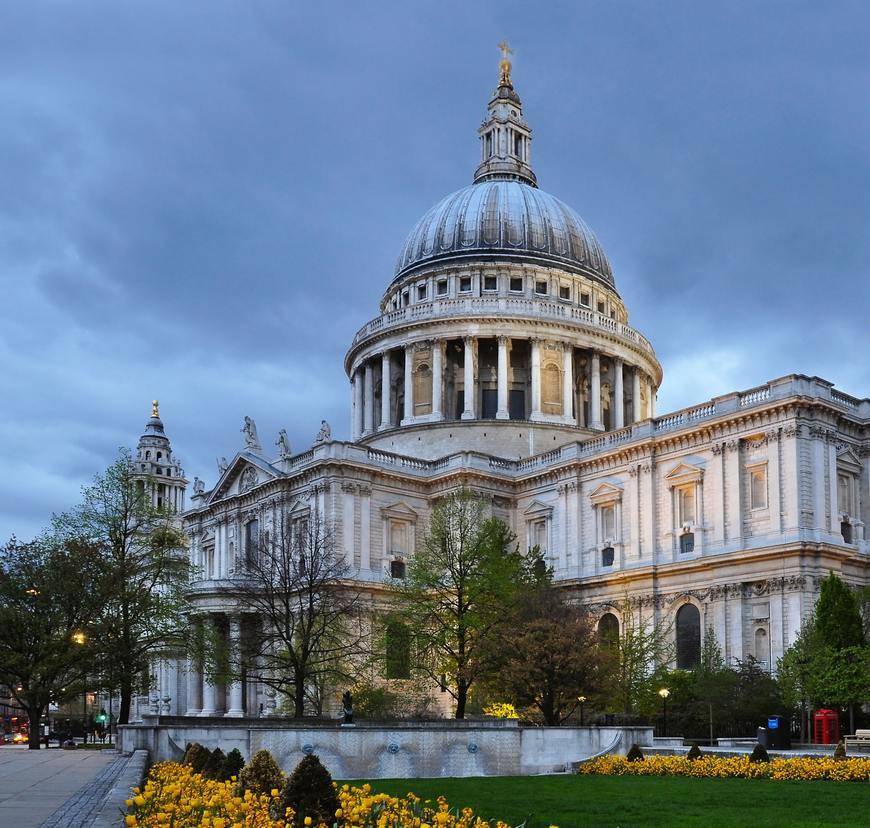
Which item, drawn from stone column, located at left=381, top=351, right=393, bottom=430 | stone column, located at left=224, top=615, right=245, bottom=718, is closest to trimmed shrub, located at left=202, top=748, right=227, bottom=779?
stone column, located at left=224, top=615, right=245, bottom=718

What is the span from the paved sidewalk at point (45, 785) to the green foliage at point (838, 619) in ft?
95.3

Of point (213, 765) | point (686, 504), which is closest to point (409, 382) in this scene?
point (686, 504)

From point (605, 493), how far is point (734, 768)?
35848mm

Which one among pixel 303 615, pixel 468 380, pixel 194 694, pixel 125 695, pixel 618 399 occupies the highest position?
pixel 468 380

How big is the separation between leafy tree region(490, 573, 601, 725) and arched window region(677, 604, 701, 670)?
580 inches

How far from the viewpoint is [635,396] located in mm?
91062

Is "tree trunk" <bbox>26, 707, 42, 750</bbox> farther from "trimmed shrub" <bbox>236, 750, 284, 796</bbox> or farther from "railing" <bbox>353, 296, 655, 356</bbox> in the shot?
"railing" <bbox>353, 296, 655, 356</bbox>

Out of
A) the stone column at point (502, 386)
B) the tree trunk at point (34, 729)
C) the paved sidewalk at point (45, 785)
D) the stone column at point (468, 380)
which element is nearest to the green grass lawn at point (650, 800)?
the paved sidewalk at point (45, 785)

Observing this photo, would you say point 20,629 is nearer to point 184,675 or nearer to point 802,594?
point 184,675

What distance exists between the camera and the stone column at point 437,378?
8481cm

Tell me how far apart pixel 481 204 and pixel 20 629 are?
5496 centimetres

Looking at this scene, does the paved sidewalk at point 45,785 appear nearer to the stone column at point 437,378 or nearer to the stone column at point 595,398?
the stone column at point 437,378

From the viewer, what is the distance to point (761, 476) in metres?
58.5

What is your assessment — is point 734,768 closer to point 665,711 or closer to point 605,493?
point 665,711
